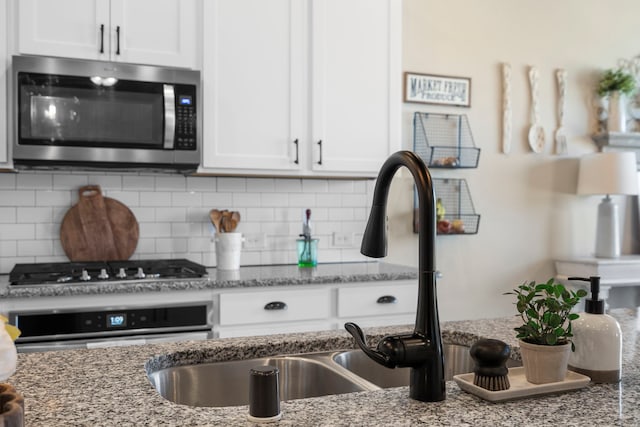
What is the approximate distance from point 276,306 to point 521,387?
1.83 m

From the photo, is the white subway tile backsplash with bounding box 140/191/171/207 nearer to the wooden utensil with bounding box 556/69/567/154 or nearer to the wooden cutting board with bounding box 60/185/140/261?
the wooden cutting board with bounding box 60/185/140/261

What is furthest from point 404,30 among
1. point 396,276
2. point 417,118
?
point 396,276

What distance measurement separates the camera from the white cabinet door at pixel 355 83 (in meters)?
3.20

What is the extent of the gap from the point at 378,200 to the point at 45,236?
8.00 ft

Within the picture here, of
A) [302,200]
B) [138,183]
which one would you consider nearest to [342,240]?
[302,200]

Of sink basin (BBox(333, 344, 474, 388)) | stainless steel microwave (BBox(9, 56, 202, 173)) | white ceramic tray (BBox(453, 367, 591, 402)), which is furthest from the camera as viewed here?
stainless steel microwave (BBox(9, 56, 202, 173))

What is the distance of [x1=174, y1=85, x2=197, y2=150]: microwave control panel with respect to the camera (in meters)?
2.90

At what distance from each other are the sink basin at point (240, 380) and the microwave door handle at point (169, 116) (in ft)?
5.40

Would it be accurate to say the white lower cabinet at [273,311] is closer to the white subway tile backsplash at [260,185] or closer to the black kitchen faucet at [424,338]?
the white subway tile backsplash at [260,185]

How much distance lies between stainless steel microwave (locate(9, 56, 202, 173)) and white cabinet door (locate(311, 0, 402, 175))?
25.8 inches

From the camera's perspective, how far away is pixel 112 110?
281cm

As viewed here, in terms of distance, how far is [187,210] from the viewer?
10.9 feet

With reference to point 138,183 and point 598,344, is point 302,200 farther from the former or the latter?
point 598,344

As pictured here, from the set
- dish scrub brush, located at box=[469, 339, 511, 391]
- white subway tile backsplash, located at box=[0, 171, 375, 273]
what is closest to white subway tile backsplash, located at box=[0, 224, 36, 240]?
white subway tile backsplash, located at box=[0, 171, 375, 273]
